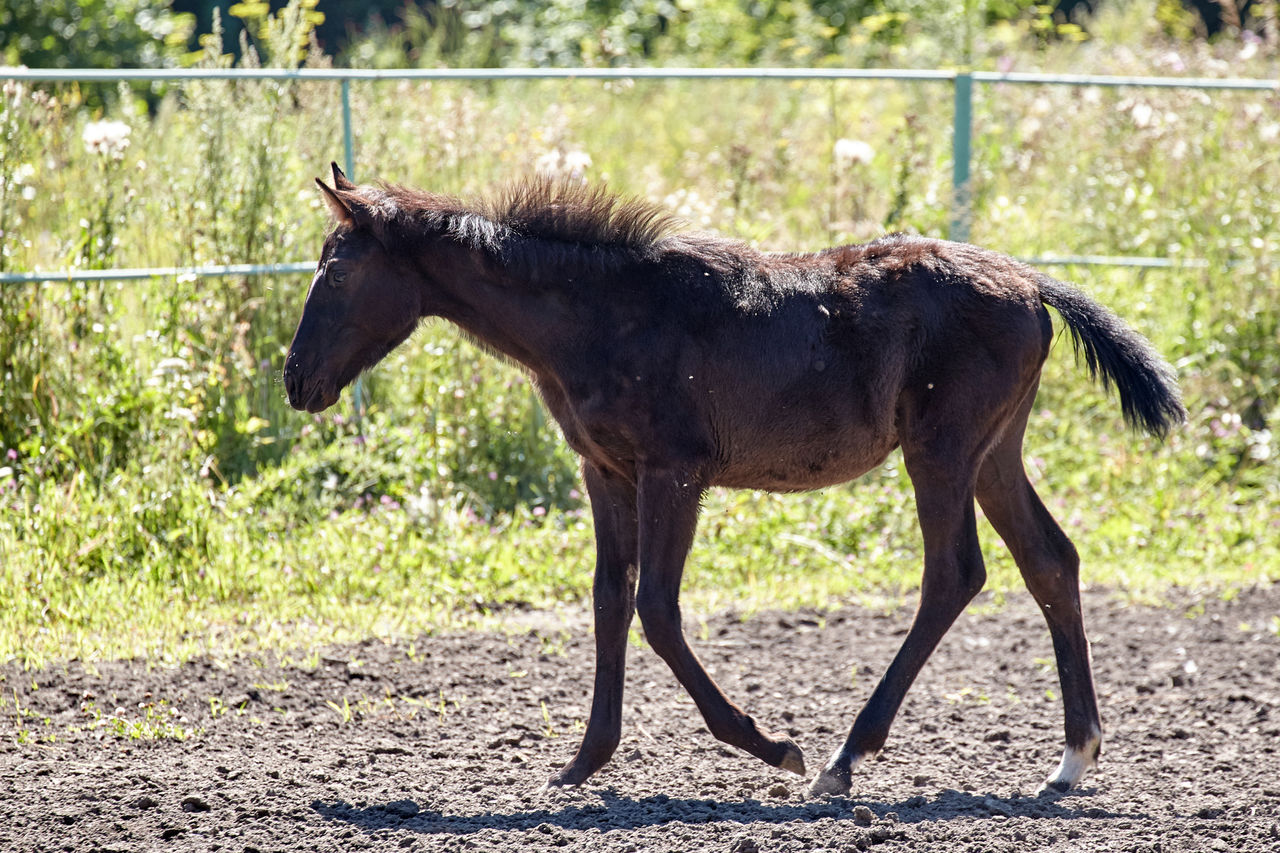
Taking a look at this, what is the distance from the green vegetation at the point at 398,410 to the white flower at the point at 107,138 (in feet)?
0.06

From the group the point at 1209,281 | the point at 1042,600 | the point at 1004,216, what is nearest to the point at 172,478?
the point at 1042,600

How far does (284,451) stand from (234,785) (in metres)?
3.44

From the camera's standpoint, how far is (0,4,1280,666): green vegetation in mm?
6379

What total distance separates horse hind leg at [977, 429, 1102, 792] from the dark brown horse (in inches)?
6.7

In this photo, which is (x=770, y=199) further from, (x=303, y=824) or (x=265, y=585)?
(x=303, y=824)

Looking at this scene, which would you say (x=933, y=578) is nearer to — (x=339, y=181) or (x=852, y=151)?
(x=339, y=181)

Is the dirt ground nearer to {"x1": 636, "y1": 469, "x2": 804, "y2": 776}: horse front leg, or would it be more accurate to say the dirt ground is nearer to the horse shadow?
the horse shadow

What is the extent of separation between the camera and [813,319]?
14.3 feet

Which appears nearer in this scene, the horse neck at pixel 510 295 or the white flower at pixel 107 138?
the horse neck at pixel 510 295

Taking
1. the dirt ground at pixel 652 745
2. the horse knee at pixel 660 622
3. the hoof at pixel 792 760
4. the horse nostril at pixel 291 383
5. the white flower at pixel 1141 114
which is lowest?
the dirt ground at pixel 652 745

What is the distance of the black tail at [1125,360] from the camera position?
455 centimetres

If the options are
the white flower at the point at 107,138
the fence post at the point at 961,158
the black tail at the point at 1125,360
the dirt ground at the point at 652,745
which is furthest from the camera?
the fence post at the point at 961,158

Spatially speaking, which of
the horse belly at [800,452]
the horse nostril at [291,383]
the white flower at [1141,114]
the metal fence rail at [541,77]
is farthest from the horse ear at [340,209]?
the white flower at [1141,114]

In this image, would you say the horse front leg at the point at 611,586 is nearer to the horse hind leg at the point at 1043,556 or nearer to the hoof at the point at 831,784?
the hoof at the point at 831,784
